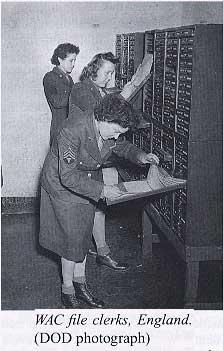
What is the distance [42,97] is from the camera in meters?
4.69

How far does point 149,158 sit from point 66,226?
2.25 ft

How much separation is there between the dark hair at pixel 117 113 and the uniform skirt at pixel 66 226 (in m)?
0.60

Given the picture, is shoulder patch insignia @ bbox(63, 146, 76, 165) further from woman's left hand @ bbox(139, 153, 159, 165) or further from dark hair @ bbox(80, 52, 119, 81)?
dark hair @ bbox(80, 52, 119, 81)

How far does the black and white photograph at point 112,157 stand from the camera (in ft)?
8.23

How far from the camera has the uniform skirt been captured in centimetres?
278

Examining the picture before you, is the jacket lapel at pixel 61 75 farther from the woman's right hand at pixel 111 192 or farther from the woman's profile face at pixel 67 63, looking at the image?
the woman's right hand at pixel 111 192

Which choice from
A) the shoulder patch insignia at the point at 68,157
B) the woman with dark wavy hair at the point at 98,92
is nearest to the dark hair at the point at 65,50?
the woman with dark wavy hair at the point at 98,92

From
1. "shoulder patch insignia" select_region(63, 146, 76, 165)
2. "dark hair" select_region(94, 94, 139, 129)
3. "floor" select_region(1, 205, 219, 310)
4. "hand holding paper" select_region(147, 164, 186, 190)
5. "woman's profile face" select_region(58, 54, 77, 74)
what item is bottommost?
"floor" select_region(1, 205, 219, 310)

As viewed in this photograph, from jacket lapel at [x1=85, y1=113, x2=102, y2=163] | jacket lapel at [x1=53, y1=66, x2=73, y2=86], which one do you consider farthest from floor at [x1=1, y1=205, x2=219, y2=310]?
jacket lapel at [x1=53, y1=66, x2=73, y2=86]

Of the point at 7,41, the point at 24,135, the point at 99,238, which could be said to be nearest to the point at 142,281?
the point at 99,238

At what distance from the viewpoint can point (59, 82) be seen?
4.35 meters

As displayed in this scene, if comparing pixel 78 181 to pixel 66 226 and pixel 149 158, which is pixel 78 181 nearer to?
pixel 66 226

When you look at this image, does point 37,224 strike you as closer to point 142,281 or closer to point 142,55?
point 142,281

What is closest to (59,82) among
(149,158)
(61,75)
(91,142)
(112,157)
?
(61,75)
